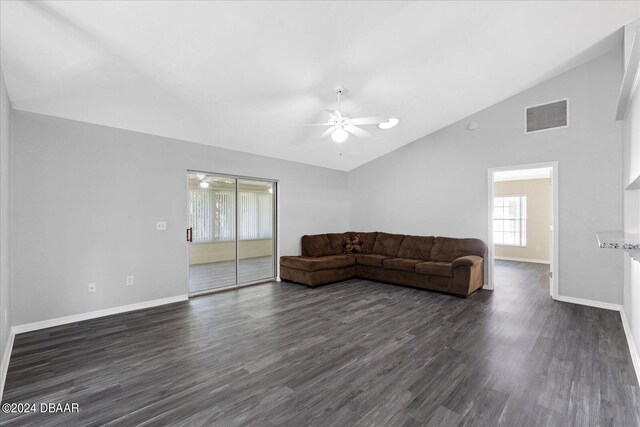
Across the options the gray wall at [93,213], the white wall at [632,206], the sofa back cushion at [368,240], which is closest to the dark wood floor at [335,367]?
the white wall at [632,206]

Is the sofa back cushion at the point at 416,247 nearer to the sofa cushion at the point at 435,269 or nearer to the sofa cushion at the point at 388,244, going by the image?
the sofa cushion at the point at 388,244

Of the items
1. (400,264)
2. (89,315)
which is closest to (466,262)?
(400,264)

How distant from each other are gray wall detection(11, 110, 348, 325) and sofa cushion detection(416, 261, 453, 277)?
13.0ft

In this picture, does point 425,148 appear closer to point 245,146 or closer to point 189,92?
point 245,146

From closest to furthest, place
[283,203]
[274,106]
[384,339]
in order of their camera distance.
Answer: [384,339], [274,106], [283,203]

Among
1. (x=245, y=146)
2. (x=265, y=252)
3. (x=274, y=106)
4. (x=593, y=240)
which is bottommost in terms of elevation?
(x=265, y=252)

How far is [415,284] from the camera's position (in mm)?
5164

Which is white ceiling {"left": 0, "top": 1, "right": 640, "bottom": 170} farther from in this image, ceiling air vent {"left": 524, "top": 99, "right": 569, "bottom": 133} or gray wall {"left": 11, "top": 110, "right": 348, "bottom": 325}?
ceiling air vent {"left": 524, "top": 99, "right": 569, "bottom": 133}

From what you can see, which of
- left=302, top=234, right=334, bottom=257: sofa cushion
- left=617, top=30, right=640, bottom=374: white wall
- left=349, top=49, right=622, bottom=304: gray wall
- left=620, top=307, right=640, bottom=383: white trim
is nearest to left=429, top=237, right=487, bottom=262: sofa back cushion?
left=349, top=49, right=622, bottom=304: gray wall

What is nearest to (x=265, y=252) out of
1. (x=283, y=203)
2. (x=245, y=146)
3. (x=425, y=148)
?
(x=283, y=203)

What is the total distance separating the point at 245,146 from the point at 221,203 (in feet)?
3.74

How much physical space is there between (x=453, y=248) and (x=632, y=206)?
252 cm

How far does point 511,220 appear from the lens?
8.67m

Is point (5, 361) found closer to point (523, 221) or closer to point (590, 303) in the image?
point (590, 303)
